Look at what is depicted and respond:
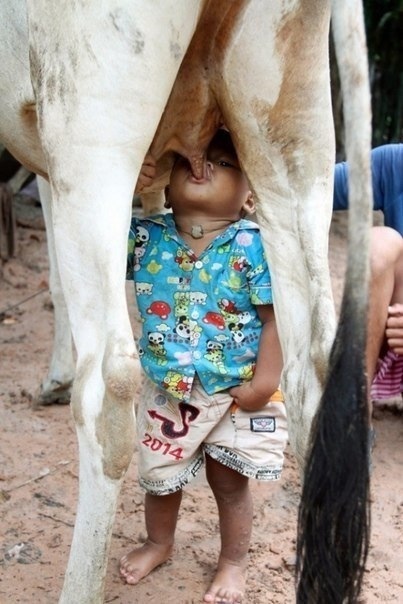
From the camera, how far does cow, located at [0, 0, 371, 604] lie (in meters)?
2.19

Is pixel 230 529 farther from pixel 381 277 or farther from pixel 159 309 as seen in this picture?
pixel 381 277

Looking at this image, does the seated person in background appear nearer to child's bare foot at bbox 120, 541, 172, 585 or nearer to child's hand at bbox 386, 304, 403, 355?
child's hand at bbox 386, 304, 403, 355

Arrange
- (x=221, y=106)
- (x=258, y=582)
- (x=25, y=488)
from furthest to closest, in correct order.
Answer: (x=25, y=488)
(x=258, y=582)
(x=221, y=106)

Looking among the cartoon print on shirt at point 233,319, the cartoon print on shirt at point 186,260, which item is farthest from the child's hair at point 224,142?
the cartoon print on shirt at point 233,319

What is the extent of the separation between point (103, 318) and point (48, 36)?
0.73m

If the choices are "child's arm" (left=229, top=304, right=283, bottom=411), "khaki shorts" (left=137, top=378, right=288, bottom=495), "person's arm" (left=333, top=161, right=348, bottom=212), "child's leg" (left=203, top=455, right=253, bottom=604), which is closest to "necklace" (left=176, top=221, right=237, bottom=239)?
"child's arm" (left=229, top=304, right=283, bottom=411)

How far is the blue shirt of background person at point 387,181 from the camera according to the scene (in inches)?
148

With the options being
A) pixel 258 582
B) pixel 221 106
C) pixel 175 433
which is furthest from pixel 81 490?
pixel 221 106

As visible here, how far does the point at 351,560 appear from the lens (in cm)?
220

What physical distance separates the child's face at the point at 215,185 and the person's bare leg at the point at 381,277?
0.85 m

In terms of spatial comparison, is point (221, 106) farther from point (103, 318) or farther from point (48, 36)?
point (103, 318)

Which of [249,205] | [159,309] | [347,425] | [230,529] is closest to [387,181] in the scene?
[249,205]

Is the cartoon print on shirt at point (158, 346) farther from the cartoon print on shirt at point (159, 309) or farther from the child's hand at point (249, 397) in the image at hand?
the child's hand at point (249, 397)

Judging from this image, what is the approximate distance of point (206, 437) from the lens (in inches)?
111
